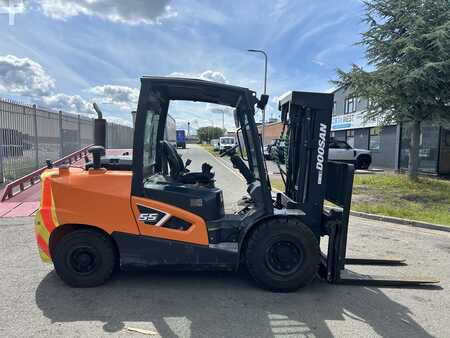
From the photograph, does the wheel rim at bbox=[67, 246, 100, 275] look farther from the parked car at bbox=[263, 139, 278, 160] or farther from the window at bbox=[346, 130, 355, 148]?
the window at bbox=[346, 130, 355, 148]

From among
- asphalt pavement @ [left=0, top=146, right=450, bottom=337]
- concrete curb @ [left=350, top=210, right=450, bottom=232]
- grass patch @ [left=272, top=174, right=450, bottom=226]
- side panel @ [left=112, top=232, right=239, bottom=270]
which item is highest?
side panel @ [left=112, top=232, right=239, bottom=270]

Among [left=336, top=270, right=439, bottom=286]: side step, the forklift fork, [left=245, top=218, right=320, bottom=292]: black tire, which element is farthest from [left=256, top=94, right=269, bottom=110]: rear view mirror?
[left=336, top=270, right=439, bottom=286]: side step

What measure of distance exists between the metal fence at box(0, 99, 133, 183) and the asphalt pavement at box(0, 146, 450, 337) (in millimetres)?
5273

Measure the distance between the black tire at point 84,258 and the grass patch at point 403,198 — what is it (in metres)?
4.12

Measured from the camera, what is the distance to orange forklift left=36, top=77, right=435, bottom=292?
4.06 metres

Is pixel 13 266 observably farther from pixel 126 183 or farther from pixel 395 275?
pixel 395 275

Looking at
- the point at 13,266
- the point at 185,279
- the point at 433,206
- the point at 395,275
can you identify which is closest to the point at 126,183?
the point at 185,279

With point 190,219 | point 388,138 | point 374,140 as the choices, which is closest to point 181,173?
point 190,219

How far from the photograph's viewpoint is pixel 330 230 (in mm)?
4305

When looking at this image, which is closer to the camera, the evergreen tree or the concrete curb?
the concrete curb

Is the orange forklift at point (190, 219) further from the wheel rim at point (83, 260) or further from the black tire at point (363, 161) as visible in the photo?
the black tire at point (363, 161)

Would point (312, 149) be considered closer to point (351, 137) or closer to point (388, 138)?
point (388, 138)

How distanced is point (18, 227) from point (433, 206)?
33.2 feet

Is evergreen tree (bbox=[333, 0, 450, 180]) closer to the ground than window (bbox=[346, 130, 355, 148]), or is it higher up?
higher up
